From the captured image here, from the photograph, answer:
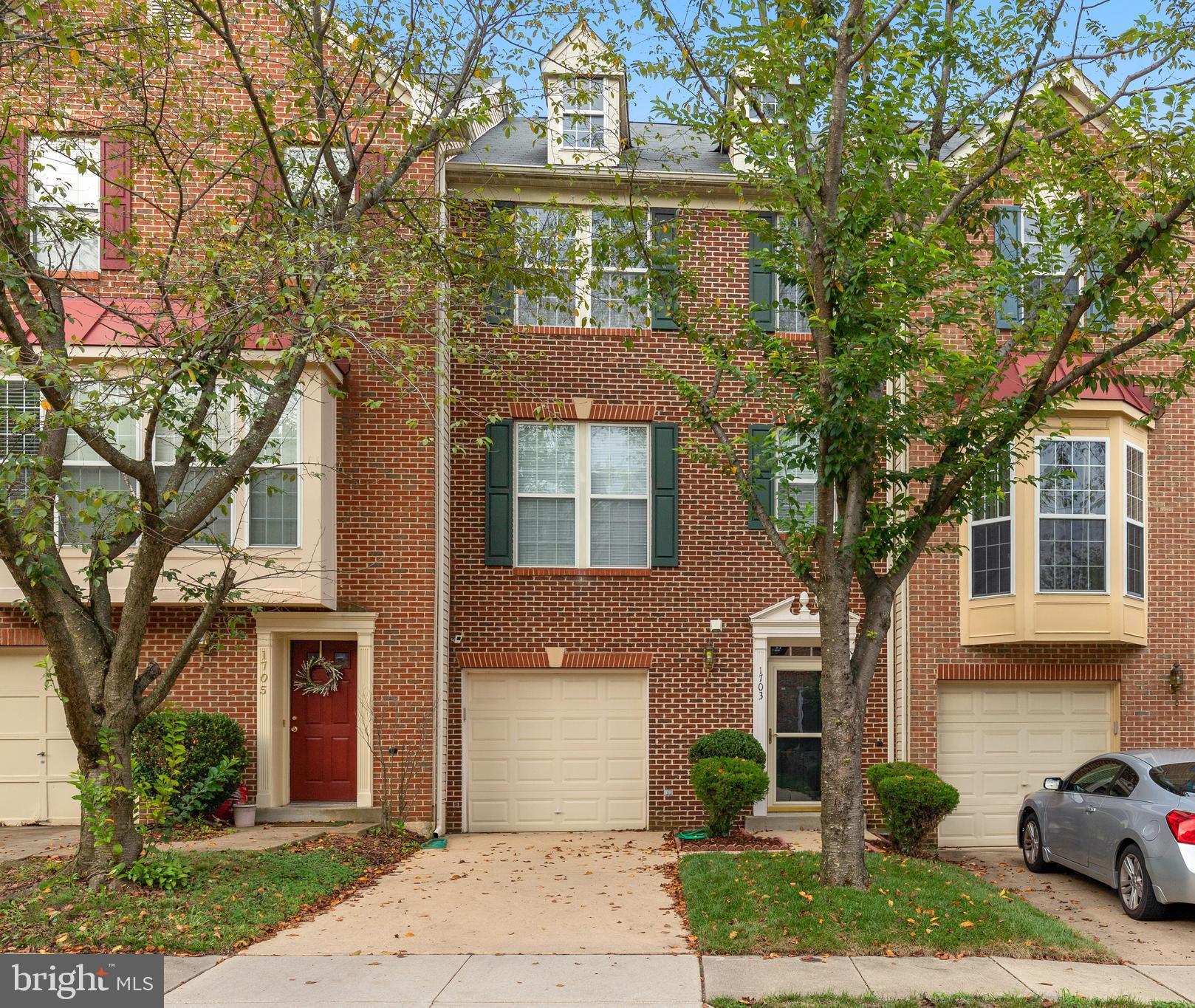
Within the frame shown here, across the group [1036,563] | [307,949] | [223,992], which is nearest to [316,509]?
[307,949]

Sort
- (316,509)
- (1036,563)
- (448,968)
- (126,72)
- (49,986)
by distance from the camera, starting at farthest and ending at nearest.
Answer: (1036,563)
(316,509)
(126,72)
(448,968)
(49,986)

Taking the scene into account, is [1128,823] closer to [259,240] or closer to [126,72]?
[259,240]

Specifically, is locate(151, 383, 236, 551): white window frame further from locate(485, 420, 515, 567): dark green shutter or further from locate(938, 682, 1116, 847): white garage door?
locate(938, 682, 1116, 847): white garage door

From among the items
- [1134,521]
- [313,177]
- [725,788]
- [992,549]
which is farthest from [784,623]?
[313,177]

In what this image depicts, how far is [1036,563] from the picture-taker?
13.0 meters

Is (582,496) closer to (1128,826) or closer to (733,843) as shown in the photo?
(733,843)

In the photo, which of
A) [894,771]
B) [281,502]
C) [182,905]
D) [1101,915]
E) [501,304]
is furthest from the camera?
[501,304]

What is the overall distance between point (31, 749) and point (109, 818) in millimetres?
5070

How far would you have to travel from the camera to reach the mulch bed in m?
11.4

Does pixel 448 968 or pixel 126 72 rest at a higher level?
pixel 126 72

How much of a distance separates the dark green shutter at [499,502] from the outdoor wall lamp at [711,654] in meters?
2.62

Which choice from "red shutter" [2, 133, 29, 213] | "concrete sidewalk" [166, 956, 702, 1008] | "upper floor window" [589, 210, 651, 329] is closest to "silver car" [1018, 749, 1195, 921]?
"concrete sidewalk" [166, 956, 702, 1008]

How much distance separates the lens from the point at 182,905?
8031 mm

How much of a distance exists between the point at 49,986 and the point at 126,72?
710cm
